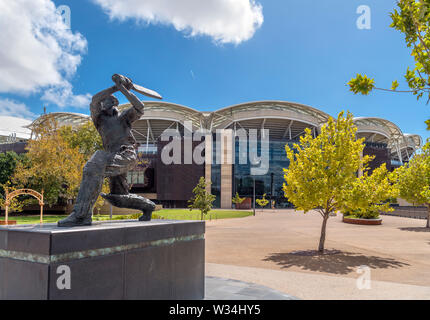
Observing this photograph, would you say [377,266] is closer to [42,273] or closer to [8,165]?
[42,273]

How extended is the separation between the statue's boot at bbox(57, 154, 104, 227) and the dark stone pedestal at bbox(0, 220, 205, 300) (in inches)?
11.9

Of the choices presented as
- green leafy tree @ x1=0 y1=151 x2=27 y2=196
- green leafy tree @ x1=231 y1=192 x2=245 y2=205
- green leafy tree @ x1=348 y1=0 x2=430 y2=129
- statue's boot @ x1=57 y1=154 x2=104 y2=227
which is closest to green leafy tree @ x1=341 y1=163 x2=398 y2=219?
green leafy tree @ x1=348 y1=0 x2=430 y2=129

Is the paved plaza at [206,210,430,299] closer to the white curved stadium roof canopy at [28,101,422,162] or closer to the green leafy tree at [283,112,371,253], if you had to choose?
the green leafy tree at [283,112,371,253]

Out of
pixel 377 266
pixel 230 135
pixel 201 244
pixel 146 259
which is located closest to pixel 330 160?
pixel 377 266

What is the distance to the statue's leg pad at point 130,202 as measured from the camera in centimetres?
586

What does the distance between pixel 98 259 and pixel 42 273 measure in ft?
2.36

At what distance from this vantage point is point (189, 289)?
5977mm

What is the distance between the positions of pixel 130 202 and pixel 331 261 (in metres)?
8.52

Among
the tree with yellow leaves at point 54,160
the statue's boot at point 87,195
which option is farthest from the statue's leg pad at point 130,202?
the tree with yellow leaves at point 54,160

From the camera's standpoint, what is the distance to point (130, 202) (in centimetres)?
607

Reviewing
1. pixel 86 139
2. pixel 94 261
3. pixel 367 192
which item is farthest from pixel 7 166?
pixel 94 261

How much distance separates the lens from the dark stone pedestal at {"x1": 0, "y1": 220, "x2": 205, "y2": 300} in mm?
3739

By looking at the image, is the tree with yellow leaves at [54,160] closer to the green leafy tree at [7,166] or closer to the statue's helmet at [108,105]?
the green leafy tree at [7,166]

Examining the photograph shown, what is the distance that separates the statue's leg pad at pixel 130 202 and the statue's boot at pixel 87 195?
0.56m
